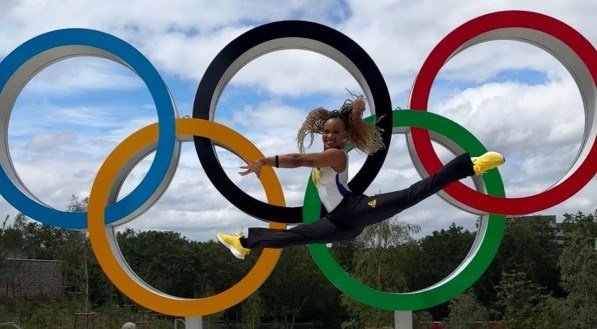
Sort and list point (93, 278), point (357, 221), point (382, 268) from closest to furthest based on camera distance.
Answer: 1. point (357, 221)
2. point (382, 268)
3. point (93, 278)

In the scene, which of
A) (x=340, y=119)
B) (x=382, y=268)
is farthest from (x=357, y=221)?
(x=382, y=268)

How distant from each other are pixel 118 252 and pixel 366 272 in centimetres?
1516

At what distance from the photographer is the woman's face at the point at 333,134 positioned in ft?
24.1

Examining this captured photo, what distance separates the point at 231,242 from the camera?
7680 mm

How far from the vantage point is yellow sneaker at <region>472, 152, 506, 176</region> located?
6461mm

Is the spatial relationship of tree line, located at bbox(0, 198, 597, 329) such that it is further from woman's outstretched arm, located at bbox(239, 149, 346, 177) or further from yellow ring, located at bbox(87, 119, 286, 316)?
woman's outstretched arm, located at bbox(239, 149, 346, 177)

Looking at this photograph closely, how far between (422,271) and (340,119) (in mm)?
28979

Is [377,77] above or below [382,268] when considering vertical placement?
above

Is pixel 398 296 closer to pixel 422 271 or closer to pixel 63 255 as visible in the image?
pixel 63 255

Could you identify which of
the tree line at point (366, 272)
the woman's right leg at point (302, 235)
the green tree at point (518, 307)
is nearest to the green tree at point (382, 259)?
the tree line at point (366, 272)

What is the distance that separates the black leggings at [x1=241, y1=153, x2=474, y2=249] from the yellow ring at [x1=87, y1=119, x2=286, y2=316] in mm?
2094

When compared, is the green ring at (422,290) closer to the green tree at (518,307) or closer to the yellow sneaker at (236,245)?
the yellow sneaker at (236,245)

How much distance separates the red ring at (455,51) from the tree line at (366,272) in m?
14.2

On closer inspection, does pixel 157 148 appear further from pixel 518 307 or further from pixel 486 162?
Result: pixel 518 307
